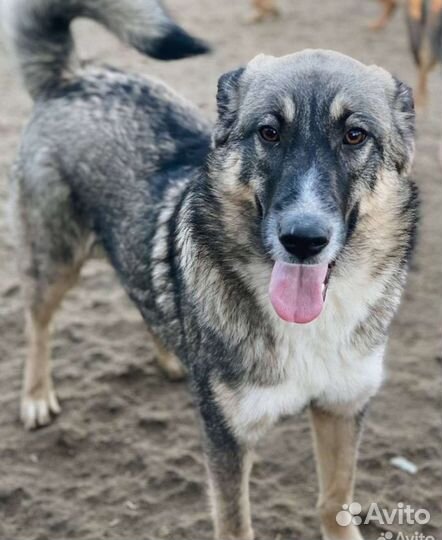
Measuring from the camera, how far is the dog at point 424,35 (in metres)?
6.26

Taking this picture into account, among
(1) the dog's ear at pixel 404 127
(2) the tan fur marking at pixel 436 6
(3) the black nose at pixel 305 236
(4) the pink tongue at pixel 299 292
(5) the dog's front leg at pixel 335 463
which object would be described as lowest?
(5) the dog's front leg at pixel 335 463

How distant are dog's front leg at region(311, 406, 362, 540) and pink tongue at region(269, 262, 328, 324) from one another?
25.0 inches

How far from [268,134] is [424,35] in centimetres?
456

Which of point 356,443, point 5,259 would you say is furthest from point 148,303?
point 5,259

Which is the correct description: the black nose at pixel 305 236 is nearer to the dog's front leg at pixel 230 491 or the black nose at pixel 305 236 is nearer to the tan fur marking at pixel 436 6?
the dog's front leg at pixel 230 491

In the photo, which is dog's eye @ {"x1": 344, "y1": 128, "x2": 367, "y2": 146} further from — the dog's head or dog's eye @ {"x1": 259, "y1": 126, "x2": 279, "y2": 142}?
dog's eye @ {"x1": 259, "y1": 126, "x2": 279, "y2": 142}

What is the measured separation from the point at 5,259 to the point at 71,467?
1.86 metres

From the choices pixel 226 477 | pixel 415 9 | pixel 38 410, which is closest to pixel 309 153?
pixel 226 477

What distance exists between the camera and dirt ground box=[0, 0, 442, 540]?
133 inches

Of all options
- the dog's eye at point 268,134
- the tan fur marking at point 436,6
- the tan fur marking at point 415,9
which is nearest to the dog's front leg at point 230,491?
the dog's eye at point 268,134

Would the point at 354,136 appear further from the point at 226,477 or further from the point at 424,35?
the point at 424,35

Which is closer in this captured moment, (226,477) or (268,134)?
(268,134)

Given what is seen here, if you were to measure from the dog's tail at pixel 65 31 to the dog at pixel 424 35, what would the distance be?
343 cm

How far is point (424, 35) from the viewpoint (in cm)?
647
